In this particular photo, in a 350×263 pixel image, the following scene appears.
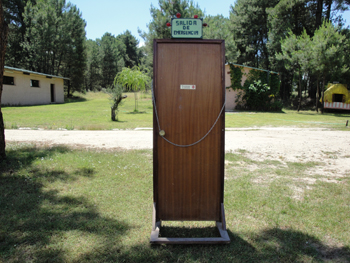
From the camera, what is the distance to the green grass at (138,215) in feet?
8.52

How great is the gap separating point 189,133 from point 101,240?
1524 mm

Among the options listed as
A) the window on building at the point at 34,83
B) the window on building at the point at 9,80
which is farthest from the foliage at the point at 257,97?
the window on building at the point at 9,80

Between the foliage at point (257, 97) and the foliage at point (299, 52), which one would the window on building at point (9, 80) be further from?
the foliage at point (299, 52)

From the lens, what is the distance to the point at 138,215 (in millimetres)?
3453

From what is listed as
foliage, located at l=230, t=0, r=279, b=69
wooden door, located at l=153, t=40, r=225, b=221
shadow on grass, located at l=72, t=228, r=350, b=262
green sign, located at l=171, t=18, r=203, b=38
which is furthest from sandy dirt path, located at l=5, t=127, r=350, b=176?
foliage, located at l=230, t=0, r=279, b=69

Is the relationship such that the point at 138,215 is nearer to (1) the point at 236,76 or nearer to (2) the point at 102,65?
(1) the point at 236,76

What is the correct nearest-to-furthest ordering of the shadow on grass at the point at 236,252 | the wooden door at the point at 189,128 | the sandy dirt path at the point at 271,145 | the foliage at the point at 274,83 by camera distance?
the shadow on grass at the point at 236,252
the wooden door at the point at 189,128
the sandy dirt path at the point at 271,145
the foliage at the point at 274,83

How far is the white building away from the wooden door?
942 inches

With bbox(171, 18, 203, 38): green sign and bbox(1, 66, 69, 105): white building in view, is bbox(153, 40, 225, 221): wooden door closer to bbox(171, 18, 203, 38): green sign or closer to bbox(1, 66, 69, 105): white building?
bbox(171, 18, 203, 38): green sign

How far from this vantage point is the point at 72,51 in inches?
1475

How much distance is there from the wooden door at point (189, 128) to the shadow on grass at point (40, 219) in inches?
32.0

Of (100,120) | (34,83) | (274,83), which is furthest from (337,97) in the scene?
(34,83)

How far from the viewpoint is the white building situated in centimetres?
2273

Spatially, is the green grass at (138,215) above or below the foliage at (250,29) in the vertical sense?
below
